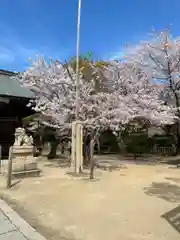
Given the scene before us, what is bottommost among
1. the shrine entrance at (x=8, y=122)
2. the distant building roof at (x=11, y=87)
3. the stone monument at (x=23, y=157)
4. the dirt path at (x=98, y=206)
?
the dirt path at (x=98, y=206)

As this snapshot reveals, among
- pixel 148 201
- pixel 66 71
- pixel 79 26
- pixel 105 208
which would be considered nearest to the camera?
pixel 105 208

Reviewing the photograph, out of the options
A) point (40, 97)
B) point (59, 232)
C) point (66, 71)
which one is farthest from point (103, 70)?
point (59, 232)

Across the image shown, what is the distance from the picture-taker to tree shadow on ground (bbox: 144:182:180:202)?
670 cm

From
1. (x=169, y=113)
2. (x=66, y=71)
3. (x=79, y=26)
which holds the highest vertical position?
(x=79, y=26)

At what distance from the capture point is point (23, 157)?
31.7 feet

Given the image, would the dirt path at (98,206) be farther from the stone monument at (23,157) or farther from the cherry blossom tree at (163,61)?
the cherry blossom tree at (163,61)

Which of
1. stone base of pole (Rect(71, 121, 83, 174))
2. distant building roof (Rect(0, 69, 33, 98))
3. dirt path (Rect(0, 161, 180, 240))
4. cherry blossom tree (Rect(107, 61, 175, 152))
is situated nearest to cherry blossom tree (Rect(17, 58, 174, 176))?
cherry blossom tree (Rect(107, 61, 175, 152))

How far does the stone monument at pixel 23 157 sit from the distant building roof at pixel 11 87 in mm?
4908

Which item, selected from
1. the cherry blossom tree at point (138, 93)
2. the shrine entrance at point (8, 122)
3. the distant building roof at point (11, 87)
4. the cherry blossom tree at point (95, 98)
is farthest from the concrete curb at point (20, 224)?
the distant building roof at point (11, 87)

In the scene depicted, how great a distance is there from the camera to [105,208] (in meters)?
5.71

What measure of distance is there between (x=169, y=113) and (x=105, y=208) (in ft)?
34.8

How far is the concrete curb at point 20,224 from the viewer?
3.95 meters

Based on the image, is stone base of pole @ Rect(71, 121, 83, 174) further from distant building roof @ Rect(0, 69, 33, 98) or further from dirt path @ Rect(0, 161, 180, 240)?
distant building roof @ Rect(0, 69, 33, 98)

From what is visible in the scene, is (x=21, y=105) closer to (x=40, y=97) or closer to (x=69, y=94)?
(x=40, y=97)
